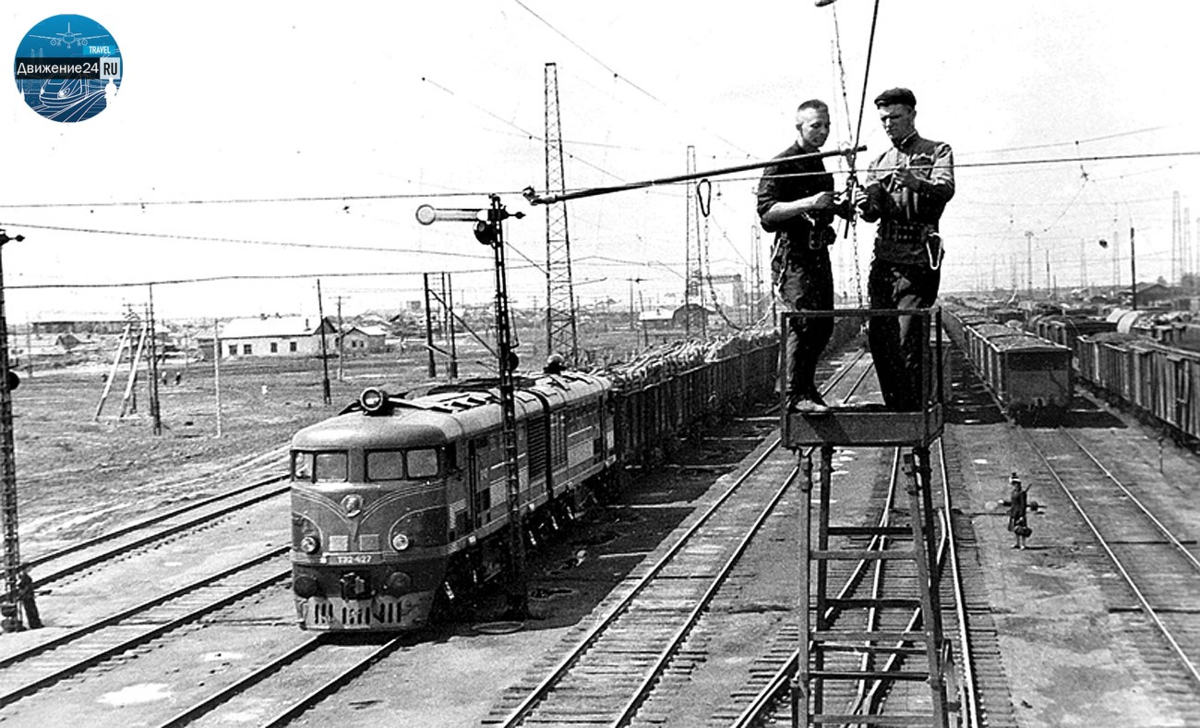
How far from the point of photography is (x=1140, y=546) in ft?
66.5

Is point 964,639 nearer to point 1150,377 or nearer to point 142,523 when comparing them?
point 142,523

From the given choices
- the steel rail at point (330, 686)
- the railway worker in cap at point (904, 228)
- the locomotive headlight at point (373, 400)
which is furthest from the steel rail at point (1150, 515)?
the locomotive headlight at point (373, 400)

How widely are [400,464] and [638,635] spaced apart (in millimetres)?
3913

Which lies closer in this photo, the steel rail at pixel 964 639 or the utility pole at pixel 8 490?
the steel rail at pixel 964 639

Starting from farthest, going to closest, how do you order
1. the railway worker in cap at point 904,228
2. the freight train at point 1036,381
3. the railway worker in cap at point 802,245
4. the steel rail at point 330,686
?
the freight train at point 1036,381
the steel rail at point 330,686
the railway worker in cap at point 802,245
the railway worker in cap at point 904,228

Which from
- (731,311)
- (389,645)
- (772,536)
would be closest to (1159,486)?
(772,536)

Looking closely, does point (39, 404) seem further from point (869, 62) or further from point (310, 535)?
point (869, 62)

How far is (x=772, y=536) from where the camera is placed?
23578 millimetres

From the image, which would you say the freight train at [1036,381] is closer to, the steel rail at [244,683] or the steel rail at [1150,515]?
the steel rail at [1150,515]

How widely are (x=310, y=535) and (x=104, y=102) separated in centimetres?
620

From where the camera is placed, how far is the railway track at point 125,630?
16.0 metres

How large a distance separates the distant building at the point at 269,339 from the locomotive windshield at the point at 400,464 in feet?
306

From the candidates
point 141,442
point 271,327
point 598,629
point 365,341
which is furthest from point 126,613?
point 271,327

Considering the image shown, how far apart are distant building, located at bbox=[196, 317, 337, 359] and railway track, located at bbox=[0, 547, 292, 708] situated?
88.4m
